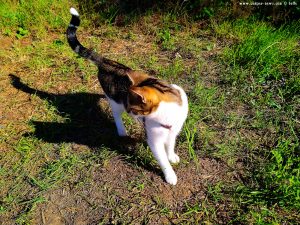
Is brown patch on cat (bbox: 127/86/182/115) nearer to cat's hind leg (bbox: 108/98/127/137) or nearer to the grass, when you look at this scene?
cat's hind leg (bbox: 108/98/127/137)

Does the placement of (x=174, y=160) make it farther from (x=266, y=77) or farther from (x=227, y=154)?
(x=266, y=77)

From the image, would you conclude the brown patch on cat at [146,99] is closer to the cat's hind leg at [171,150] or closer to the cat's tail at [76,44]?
the cat's hind leg at [171,150]

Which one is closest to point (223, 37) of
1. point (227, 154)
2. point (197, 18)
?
point (197, 18)

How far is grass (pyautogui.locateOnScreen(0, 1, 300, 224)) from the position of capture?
8.36 feet

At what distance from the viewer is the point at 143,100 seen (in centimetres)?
204

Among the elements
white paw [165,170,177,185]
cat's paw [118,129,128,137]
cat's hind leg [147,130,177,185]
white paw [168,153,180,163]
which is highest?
cat's hind leg [147,130,177,185]

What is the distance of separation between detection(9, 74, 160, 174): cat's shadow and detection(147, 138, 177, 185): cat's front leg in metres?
0.17

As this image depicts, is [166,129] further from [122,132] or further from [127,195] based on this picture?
[122,132]

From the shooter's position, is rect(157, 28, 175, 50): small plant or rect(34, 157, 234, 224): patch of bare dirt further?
rect(157, 28, 175, 50): small plant

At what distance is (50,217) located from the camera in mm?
2572

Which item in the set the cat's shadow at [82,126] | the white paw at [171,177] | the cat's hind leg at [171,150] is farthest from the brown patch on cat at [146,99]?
the cat's shadow at [82,126]

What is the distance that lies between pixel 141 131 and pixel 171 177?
2.11 ft

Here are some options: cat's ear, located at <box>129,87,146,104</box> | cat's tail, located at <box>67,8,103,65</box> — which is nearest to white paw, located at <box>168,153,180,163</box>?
cat's ear, located at <box>129,87,146,104</box>

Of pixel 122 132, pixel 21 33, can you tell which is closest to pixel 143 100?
pixel 122 132
